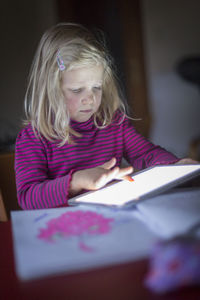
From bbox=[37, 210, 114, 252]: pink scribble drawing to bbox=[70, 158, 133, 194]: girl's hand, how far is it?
9 cm

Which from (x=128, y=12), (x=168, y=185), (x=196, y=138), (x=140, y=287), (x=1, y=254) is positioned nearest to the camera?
(x=140, y=287)

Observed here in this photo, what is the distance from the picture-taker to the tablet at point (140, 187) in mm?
546

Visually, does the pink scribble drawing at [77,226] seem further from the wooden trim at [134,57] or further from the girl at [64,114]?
the wooden trim at [134,57]

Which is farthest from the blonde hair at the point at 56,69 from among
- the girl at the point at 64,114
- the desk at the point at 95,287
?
the desk at the point at 95,287

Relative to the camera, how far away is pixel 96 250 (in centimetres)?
38

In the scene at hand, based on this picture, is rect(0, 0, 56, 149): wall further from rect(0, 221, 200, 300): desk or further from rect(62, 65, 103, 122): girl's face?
rect(0, 221, 200, 300): desk

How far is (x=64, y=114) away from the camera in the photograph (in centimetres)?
85

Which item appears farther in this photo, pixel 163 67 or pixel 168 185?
pixel 163 67

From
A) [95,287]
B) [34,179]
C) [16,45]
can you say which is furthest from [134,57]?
[95,287]

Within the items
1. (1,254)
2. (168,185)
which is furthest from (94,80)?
(1,254)

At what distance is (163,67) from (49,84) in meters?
2.28

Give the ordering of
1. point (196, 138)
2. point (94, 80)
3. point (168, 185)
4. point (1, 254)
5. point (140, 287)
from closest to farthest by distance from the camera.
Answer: point (140, 287)
point (1, 254)
point (168, 185)
point (94, 80)
point (196, 138)

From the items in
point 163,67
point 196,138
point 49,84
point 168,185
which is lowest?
point 196,138

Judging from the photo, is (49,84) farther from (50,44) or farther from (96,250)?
(96,250)
